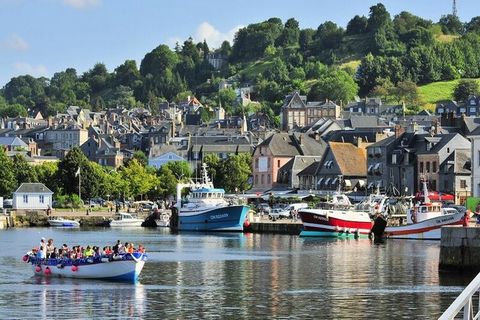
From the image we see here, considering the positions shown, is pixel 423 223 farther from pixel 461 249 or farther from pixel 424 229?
pixel 461 249

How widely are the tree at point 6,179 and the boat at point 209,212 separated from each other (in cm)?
3478

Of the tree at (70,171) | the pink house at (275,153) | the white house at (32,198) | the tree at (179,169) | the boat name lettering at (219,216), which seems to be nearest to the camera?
the boat name lettering at (219,216)

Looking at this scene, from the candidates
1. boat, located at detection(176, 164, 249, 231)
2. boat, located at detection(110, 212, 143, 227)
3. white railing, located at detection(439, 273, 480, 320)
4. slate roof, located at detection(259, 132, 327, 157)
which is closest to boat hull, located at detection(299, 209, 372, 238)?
boat, located at detection(176, 164, 249, 231)

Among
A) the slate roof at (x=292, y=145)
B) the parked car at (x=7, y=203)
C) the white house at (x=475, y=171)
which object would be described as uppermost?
the slate roof at (x=292, y=145)

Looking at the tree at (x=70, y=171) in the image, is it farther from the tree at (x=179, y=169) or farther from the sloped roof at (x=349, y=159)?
the sloped roof at (x=349, y=159)

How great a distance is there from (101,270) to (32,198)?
85.4 m

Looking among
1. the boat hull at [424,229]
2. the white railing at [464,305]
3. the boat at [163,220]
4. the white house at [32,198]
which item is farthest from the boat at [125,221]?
the white railing at [464,305]

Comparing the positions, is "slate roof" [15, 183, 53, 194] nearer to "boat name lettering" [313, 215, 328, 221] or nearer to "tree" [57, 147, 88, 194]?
"tree" [57, 147, 88, 194]

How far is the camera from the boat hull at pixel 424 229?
92.1 meters

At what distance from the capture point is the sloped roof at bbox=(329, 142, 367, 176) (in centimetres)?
14188

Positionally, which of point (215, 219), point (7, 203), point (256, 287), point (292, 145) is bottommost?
point (256, 287)

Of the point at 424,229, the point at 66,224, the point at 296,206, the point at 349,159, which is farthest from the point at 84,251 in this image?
the point at 349,159

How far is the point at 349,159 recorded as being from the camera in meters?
144

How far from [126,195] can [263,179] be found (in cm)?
1964
